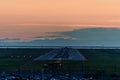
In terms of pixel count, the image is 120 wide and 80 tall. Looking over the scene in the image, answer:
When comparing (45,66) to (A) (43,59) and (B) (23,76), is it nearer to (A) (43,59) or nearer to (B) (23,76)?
(A) (43,59)

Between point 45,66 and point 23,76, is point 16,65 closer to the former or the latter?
point 45,66

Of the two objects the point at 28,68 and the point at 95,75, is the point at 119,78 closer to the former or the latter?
the point at 95,75

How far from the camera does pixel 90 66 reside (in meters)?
116

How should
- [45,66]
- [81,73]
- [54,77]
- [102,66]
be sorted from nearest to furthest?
[54,77], [81,73], [45,66], [102,66]

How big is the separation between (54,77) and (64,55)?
49.5 ft

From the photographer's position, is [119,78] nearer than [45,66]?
Yes

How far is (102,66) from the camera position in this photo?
4611 inches

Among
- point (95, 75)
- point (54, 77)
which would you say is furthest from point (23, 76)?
point (95, 75)

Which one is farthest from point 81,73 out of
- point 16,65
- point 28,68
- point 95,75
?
point 16,65

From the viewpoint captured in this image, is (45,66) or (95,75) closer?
(95,75)

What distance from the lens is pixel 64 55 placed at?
107m

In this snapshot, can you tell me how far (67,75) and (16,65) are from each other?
83.7ft

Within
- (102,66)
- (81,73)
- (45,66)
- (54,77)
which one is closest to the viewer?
(54,77)

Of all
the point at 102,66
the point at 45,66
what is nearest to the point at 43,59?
the point at 45,66
